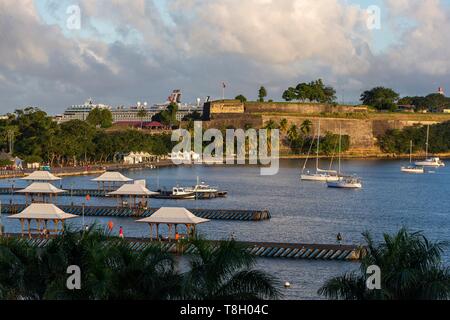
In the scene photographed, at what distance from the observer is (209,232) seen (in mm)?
39812

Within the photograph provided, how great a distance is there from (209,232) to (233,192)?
24.6 meters

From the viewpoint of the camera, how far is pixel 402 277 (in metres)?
13.8

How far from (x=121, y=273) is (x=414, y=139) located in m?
123

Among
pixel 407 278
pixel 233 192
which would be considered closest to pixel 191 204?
pixel 233 192

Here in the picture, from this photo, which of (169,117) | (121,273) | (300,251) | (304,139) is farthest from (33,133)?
(121,273)

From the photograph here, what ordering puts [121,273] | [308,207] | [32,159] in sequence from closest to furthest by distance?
[121,273]
[308,207]
[32,159]

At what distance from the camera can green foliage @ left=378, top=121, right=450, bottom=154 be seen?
132m

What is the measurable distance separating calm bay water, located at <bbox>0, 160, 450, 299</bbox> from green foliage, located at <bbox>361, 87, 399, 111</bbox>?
5879 centimetres

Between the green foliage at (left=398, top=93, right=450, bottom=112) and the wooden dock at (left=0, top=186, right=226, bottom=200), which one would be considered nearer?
the wooden dock at (left=0, top=186, right=226, bottom=200)

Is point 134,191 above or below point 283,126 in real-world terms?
below

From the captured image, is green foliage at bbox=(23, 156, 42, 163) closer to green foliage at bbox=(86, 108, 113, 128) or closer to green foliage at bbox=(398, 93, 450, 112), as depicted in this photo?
green foliage at bbox=(86, 108, 113, 128)

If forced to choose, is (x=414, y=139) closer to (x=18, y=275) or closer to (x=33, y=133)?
(x=33, y=133)

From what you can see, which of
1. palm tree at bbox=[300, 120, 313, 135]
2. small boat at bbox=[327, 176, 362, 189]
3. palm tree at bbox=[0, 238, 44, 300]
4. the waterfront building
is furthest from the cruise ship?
palm tree at bbox=[0, 238, 44, 300]
